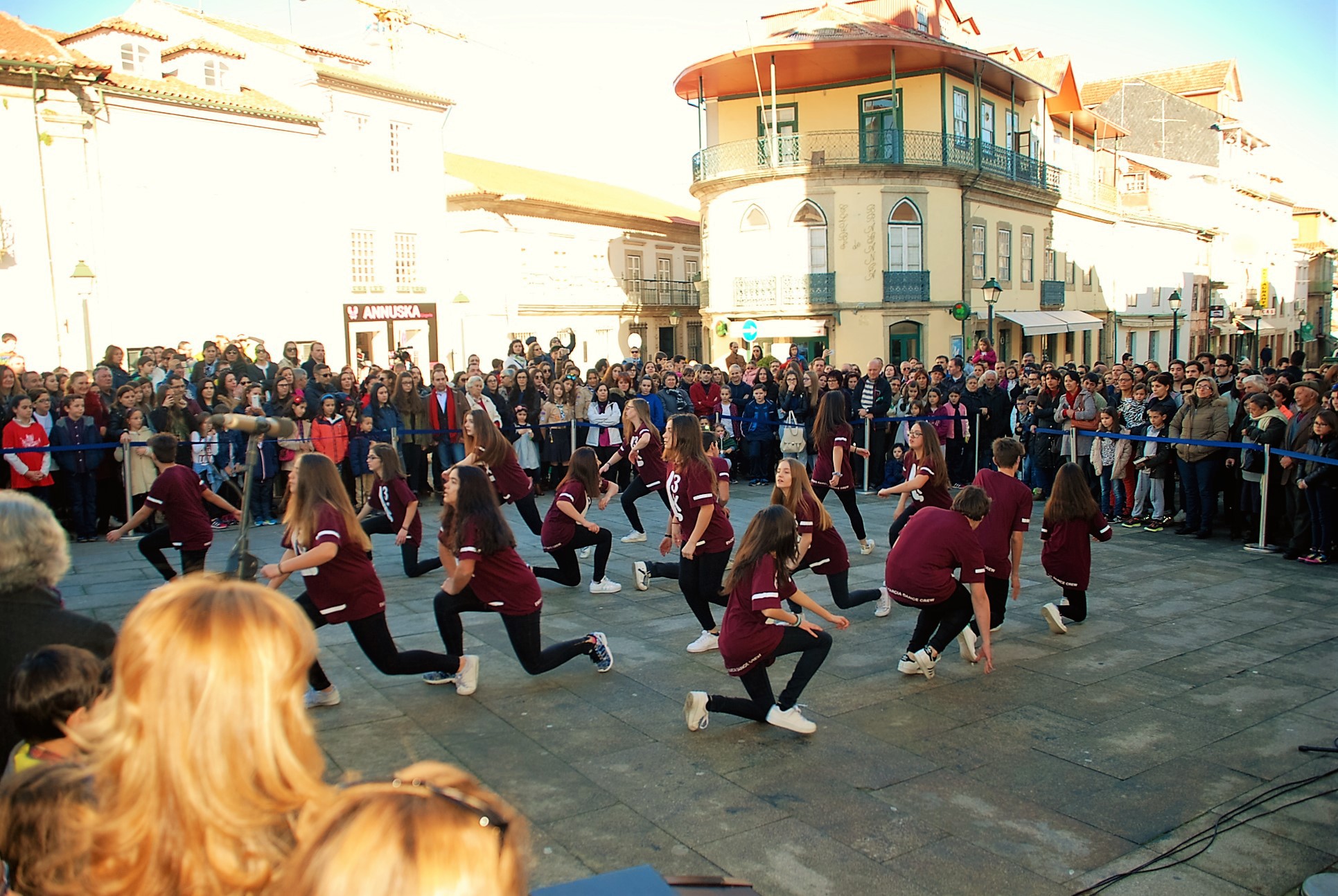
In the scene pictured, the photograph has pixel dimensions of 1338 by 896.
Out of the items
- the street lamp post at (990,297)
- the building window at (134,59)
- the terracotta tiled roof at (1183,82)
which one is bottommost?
the street lamp post at (990,297)

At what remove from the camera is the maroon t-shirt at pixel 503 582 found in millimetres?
6113

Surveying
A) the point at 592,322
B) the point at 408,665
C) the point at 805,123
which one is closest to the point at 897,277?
the point at 805,123

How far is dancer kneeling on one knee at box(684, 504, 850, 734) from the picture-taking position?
5.50 metres

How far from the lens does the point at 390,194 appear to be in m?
31.8

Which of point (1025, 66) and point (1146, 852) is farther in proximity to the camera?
point (1025, 66)

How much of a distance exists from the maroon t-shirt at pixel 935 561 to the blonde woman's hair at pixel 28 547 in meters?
4.65

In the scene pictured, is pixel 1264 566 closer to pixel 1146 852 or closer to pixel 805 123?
pixel 1146 852

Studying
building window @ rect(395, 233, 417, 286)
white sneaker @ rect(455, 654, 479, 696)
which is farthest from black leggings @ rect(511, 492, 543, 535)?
building window @ rect(395, 233, 417, 286)

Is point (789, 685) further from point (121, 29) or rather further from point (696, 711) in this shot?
point (121, 29)

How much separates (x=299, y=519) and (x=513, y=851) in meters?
4.72

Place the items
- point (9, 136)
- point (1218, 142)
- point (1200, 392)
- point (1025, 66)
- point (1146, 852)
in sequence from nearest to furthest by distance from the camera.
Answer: point (1146, 852) < point (1200, 392) < point (9, 136) < point (1025, 66) < point (1218, 142)

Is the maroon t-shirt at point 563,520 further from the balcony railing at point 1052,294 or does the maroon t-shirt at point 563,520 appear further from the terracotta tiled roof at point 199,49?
the balcony railing at point 1052,294

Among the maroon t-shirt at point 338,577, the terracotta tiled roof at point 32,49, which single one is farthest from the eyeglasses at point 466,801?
the terracotta tiled roof at point 32,49

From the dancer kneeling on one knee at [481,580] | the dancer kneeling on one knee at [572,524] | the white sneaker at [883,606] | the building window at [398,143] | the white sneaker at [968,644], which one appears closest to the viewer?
the dancer kneeling on one knee at [481,580]
